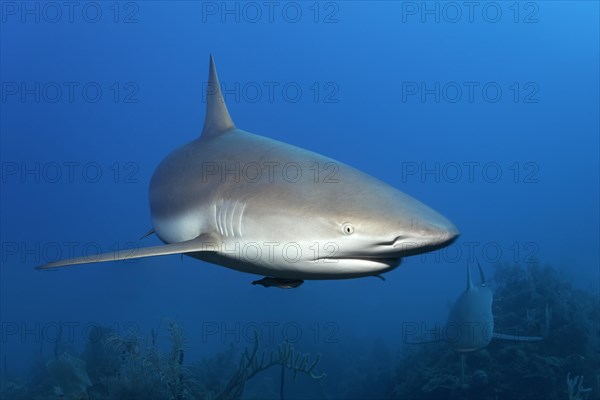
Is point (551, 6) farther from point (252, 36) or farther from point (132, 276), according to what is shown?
point (132, 276)

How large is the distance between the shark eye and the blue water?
185 ft

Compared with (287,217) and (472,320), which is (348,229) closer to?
(287,217)

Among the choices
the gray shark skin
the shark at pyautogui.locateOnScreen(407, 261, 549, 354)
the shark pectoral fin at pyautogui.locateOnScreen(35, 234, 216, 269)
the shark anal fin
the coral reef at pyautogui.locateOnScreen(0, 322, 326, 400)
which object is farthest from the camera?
the shark at pyautogui.locateOnScreen(407, 261, 549, 354)

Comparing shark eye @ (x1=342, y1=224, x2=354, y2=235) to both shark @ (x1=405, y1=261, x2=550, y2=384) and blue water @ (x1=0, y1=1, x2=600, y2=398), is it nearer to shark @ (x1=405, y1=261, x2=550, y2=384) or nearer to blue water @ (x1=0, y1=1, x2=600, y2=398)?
shark @ (x1=405, y1=261, x2=550, y2=384)

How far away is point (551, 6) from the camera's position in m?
86.1

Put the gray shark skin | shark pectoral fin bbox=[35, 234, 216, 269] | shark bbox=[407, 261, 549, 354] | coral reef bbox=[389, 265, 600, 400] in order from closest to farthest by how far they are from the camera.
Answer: the gray shark skin, shark pectoral fin bbox=[35, 234, 216, 269], shark bbox=[407, 261, 549, 354], coral reef bbox=[389, 265, 600, 400]

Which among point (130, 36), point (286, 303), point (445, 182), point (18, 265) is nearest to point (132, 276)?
point (18, 265)

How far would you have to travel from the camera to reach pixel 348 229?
2.56 metres

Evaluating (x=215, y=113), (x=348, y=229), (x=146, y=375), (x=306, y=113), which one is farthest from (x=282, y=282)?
(x=306, y=113)

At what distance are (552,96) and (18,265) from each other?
343 feet

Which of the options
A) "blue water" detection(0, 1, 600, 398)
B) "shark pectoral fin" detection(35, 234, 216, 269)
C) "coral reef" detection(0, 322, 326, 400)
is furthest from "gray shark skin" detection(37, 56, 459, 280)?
"blue water" detection(0, 1, 600, 398)

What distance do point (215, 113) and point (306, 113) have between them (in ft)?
343

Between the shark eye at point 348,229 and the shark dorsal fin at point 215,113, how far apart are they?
2476 mm

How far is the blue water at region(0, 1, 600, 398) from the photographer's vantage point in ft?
224
